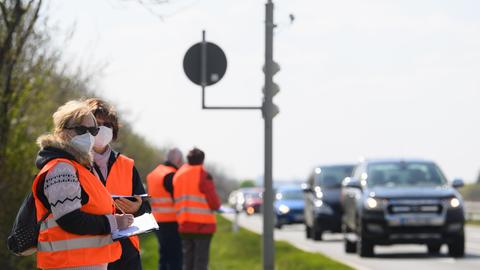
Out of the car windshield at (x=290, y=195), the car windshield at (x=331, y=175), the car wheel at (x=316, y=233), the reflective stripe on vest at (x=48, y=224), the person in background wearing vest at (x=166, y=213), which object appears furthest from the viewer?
the car windshield at (x=290, y=195)

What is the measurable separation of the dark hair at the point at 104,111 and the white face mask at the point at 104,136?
71mm

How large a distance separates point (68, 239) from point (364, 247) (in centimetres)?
1752

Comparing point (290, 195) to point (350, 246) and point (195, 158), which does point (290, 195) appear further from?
point (195, 158)

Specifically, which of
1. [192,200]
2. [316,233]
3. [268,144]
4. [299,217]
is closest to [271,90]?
[268,144]

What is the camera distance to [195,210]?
14289 millimetres

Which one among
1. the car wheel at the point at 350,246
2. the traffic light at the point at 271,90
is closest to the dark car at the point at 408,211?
the car wheel at the point at 350,246

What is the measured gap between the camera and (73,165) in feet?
23.4

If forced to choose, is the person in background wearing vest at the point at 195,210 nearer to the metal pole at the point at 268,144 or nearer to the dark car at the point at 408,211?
the metal pole at the point at 268,144

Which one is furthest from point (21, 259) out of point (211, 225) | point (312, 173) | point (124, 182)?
point (312, 173)

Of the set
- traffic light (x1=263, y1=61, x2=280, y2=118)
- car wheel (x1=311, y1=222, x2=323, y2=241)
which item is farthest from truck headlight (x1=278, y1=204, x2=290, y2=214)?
traffic light (x1=263, y1=61, x2=280, y2=118)

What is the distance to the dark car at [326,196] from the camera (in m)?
32.0

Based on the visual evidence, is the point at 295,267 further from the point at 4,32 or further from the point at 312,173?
the point at 312,173

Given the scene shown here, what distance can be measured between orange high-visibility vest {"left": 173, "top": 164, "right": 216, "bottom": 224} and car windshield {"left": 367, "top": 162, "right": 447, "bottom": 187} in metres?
10.0

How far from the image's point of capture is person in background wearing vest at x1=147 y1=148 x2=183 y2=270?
14.9m
